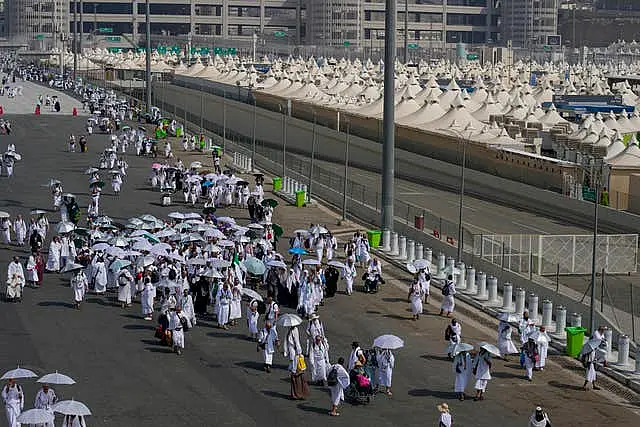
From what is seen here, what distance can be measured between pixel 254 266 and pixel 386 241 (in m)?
8.57

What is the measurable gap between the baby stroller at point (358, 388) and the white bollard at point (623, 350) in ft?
18.9

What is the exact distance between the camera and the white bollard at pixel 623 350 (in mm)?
26156

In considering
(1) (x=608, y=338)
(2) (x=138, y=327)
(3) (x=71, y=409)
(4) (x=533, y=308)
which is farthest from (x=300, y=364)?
(4) (x=533, y=308)

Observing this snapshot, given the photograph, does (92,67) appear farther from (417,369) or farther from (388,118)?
(417,369)

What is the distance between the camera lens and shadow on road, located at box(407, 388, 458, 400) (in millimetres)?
23953

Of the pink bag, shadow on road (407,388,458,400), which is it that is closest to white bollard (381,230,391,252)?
shadow on road (407,388,458,400)

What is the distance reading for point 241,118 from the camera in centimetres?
8581

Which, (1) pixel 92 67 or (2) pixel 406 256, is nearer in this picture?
(2) pixel 406 256

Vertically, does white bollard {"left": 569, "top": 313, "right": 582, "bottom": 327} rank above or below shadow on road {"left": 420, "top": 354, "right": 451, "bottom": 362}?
above

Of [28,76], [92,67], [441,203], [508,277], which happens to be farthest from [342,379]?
[92,67]

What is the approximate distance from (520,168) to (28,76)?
95.8 m

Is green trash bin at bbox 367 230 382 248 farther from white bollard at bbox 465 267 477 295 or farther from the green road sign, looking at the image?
the green road sign

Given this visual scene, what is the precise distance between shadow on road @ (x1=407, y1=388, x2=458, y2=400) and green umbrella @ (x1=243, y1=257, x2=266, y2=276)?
8.63m

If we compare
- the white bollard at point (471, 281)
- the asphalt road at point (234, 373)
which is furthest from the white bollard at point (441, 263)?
the white bollard at point (471, 281)
